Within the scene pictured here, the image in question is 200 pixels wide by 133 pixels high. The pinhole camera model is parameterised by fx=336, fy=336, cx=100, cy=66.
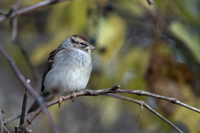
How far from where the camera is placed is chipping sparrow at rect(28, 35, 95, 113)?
2.59 m

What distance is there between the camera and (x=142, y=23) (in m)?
3.55

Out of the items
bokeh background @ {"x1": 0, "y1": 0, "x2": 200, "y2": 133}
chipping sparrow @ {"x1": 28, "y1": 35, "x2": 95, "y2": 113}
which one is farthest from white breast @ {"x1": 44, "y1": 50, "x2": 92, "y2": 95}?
bokeh background @ {"x1": 0, "y1": 0, "x2": 200, "y2": 133}

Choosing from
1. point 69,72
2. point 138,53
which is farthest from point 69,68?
point 138,53

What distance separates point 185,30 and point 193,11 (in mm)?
193

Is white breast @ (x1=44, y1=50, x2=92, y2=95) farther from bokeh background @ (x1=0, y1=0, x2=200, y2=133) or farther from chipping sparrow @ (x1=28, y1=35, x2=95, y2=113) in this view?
bokeh background @ (x1=0, y1=0, x2=200, y2=133)

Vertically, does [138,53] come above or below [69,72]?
above

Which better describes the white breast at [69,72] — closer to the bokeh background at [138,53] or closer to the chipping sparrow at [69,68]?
the chipping sparrow at [69,68]

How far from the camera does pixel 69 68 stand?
2615mm

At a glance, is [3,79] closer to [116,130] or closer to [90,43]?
[116,130]

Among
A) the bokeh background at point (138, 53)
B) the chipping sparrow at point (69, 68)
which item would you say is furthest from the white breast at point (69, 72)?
the bokeh background at point (138, 53)

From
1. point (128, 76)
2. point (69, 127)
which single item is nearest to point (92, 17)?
point (128, 76)

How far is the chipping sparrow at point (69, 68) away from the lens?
8.50 ft

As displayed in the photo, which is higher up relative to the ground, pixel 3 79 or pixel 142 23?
pixel 142 23

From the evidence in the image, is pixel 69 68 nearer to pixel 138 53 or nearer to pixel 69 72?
pixel 69 72
